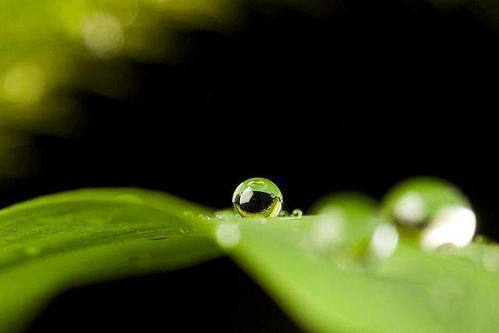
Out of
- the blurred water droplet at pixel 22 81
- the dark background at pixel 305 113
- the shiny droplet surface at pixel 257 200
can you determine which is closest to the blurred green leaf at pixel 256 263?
the shiny droplet surface at pixel 257 200

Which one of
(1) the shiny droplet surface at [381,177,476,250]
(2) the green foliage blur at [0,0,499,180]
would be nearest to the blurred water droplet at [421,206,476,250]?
(1) the shiny droplet surface at [381,177,476,250]

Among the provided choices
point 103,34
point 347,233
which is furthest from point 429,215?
point 103,34

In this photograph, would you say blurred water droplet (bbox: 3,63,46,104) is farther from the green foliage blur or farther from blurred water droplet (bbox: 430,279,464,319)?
blurred water droplet (bbox: 430,279,464,319)

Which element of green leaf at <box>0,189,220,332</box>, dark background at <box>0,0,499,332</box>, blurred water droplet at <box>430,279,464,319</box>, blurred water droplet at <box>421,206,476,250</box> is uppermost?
dark background at <box>0,0,499,332</box>

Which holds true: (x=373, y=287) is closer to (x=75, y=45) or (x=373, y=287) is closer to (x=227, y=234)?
(x=227, y=234)

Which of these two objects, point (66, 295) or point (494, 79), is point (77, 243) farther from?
point (494, 79)

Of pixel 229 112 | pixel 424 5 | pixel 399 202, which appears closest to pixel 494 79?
pixel 424 5

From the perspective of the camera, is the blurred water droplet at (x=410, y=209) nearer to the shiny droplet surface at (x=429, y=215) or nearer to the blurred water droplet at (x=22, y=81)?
the shiny droplet surface at (x=429, y=215)
